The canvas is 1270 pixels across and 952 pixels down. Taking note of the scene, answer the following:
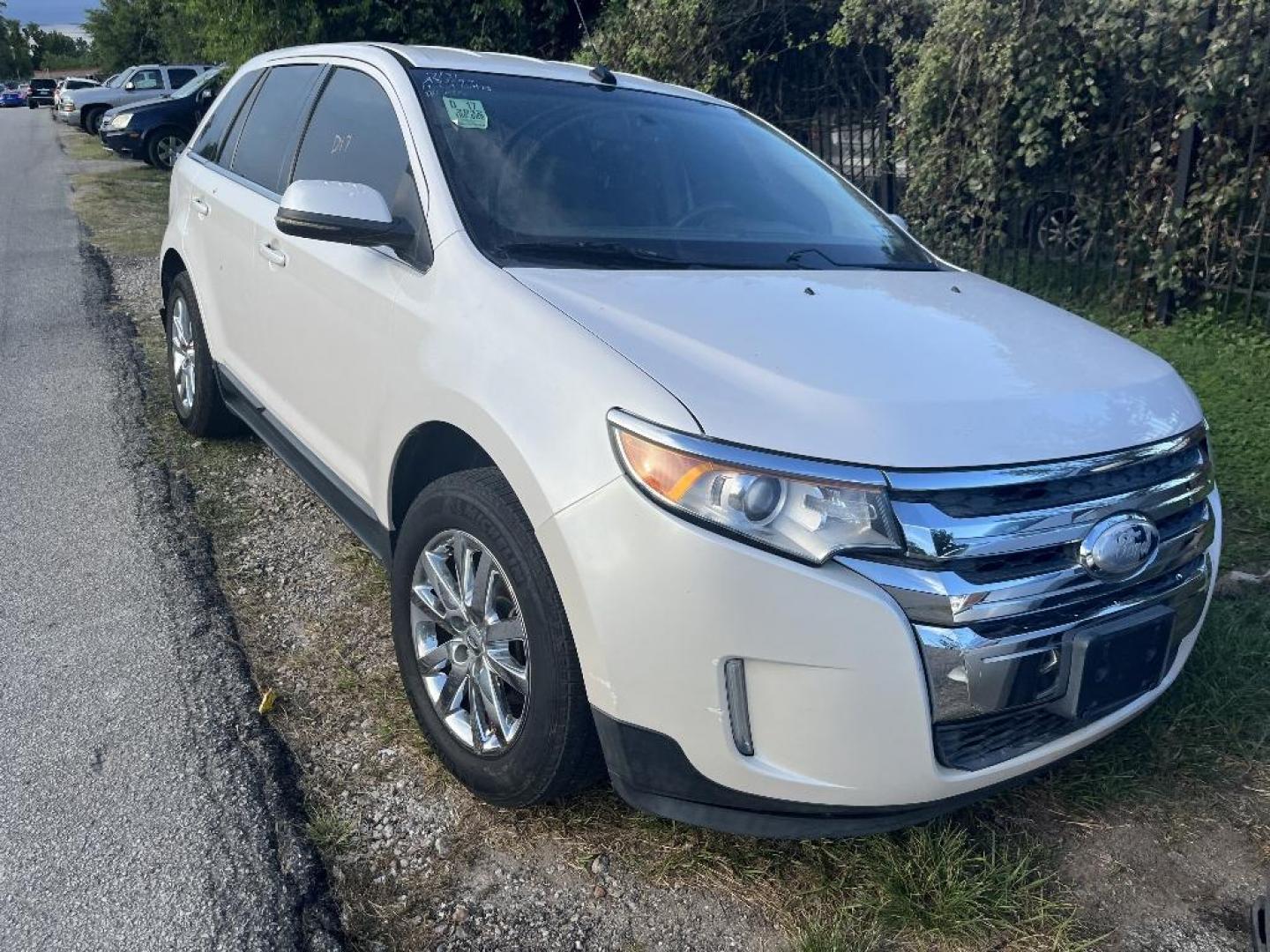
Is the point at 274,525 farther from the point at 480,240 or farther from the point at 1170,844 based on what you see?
the point at 1170,844

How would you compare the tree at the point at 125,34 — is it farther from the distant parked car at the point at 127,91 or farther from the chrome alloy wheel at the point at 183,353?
the chrome alloy wheel at the point at 183,353

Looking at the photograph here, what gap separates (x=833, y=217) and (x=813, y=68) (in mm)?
6219

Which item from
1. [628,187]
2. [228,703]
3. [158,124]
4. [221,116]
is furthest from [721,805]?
[158,124]

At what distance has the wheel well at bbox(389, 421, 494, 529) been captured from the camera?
270 cm

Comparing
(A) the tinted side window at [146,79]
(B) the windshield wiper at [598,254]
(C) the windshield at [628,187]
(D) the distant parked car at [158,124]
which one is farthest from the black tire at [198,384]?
(A) the tinted side window at [146,79]

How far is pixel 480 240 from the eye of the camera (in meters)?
2.78

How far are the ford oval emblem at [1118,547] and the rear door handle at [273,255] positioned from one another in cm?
274

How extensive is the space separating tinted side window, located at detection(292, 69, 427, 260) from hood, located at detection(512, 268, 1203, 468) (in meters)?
0.63

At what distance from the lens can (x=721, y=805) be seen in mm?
2143

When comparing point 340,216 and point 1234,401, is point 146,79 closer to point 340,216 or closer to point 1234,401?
point 1234,401

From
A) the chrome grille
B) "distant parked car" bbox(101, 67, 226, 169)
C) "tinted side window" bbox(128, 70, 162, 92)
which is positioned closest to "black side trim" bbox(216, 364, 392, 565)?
the chrome grille

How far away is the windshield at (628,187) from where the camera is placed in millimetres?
2920

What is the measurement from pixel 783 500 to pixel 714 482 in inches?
5.3

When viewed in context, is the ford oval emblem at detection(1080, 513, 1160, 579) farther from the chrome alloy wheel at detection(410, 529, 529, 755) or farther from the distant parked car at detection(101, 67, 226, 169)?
the distant parked car at detection(101, 67, 226, 169)
